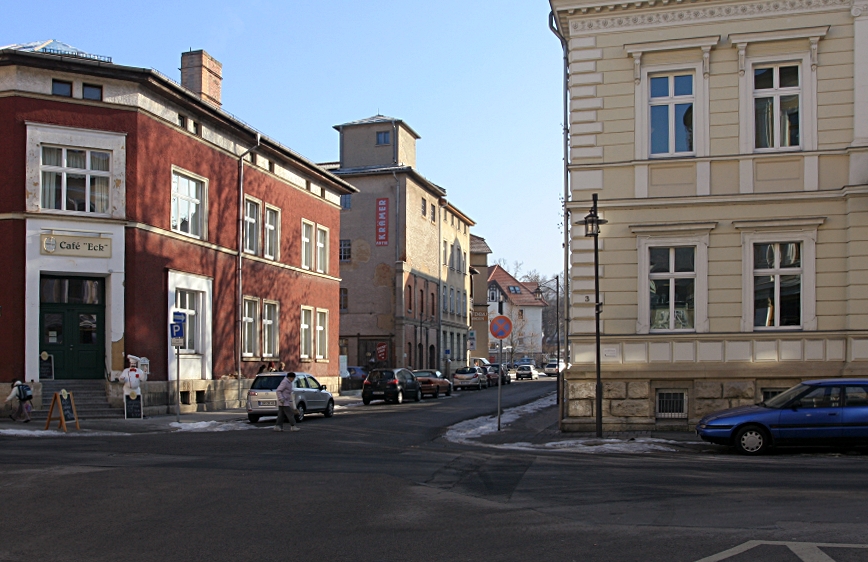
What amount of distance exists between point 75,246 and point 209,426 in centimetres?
670

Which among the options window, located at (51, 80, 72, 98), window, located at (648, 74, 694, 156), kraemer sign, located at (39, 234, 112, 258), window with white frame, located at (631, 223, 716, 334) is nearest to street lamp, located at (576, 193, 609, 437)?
window with white frame, located at (631, 223, 716, 334)

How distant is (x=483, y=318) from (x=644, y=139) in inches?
2690

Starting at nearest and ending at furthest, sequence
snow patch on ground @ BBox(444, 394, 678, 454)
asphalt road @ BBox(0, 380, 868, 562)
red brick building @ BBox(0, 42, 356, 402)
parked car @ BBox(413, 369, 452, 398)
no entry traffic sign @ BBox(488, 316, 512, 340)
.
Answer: asphalt road @ BBox(0, 380, 868, 562) < snow patch on ground @ BBox(444, 394, 678, 454) < no entry traffic sign @ BBox(488, 316, 512, 340) < red brick building @ BBox(0, 42, 356, 402) < parked car @ BBox(413, 369, 452, 398)

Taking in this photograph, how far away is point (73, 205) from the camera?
25719 millimetres

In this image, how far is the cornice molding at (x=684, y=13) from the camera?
20.3 m

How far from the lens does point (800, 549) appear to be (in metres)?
7.96

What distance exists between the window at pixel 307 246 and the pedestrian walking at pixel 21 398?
17.5 m

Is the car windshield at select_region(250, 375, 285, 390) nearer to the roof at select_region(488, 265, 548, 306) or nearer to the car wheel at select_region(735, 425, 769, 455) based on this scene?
the car wheel at select_region(735, 425, 769, 455)

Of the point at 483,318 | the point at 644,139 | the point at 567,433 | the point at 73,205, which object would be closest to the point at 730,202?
the point at 644,139

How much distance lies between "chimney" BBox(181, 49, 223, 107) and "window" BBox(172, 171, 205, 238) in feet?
18.8

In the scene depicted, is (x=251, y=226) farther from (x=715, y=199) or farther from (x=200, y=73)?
(x=715, y=199)

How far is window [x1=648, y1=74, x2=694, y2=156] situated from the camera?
21047 millimetres

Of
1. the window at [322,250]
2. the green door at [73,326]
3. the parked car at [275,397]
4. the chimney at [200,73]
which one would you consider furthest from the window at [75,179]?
the window at [322,250]

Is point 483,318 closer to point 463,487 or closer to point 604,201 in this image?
point 604,201
